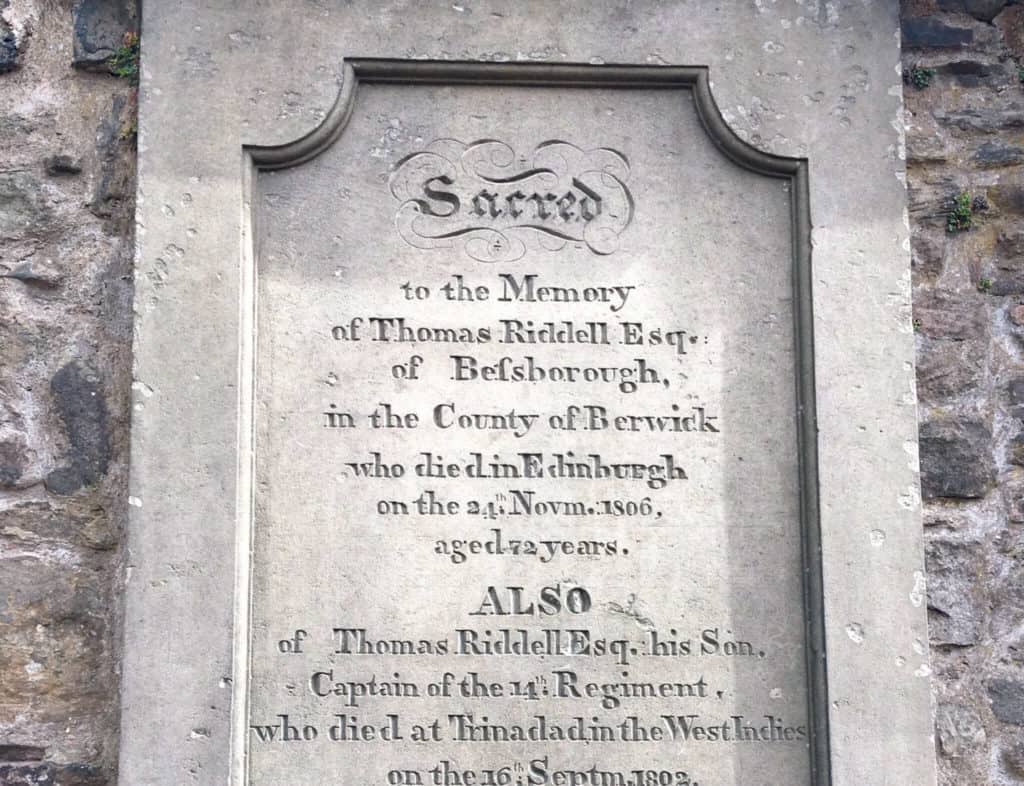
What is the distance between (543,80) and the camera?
3.47 metres

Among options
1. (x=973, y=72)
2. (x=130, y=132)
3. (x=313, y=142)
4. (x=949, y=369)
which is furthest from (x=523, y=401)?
(x=973, y=72)

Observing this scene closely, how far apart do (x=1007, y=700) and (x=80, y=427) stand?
103 inches

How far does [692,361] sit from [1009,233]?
3.39 ft

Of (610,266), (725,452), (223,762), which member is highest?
(610,266)

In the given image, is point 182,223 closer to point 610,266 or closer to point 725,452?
point 610,266

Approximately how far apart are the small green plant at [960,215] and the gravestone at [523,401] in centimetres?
25

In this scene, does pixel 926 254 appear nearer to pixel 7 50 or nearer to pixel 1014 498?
pixel 1014 498

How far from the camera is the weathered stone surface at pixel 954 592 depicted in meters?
3.38

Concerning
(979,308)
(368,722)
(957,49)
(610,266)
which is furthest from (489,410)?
(957,49)

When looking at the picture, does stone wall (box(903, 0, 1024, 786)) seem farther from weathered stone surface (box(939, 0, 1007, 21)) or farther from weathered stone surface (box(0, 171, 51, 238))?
weathered stone surface (box(0, 171, 51, 238))

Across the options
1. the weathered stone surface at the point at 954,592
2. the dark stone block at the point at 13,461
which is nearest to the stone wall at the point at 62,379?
the dark stone block at the point at 13,461

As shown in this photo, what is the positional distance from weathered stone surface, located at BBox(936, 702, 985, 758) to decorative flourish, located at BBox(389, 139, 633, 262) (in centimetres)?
155

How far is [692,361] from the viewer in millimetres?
3389

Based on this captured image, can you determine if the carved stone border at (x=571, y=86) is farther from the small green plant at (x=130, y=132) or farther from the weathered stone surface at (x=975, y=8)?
the weathered stone surface at (x=975, y=8)
